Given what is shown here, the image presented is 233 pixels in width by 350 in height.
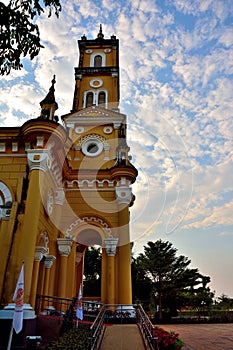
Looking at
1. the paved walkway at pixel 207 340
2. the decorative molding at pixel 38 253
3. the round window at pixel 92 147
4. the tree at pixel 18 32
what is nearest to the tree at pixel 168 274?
the paved walkway at pixel 207 340

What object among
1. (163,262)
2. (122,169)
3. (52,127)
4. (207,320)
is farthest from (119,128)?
(207,320)

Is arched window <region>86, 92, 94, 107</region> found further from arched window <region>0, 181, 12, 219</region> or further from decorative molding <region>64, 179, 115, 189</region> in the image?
arched window <region>0, 181, 12, 219</region>

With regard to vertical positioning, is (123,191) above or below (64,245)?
above

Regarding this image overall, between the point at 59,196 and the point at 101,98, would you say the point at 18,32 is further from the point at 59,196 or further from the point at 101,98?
the point at 101,98

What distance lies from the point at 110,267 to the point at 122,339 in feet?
17.5

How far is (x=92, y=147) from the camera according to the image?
18297mm

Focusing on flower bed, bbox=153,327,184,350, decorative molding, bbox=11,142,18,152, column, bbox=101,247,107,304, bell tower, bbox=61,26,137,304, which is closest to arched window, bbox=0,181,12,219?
decorative molding, bbox=11,142,18,152

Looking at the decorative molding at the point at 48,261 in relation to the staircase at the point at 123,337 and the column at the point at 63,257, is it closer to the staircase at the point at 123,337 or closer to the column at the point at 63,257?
the column at the point at 63,257

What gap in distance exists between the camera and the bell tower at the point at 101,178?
44.8 ft

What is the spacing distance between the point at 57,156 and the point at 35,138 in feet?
5.88

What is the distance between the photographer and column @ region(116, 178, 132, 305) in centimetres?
1290

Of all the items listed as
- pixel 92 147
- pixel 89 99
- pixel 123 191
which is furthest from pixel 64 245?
pixel 89 99

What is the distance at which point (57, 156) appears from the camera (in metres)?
13.2

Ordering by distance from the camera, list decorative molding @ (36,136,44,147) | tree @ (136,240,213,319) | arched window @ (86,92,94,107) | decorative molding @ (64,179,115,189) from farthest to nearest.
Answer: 1. tree @ (136,240,213,319)
2. arched window @ (86,92,94,107)
3. decorative molding @ (64,179,115,189)
4. decorative molding @ (36,136,44,147)
